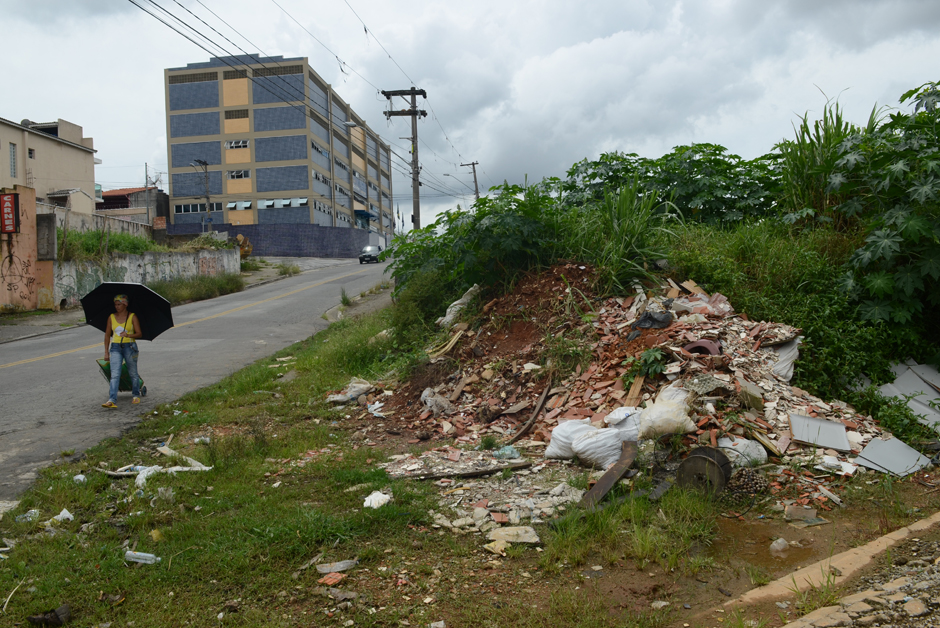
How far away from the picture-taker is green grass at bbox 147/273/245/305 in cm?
2208

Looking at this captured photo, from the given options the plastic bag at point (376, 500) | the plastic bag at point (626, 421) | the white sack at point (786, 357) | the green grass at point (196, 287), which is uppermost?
the green grass at point (196, 287)

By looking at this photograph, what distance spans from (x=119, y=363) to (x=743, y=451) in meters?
7.32

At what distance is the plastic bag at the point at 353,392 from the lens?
25.0 feet

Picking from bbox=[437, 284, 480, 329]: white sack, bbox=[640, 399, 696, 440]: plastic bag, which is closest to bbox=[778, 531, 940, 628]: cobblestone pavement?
bbox=[640, 399, 696, 440]: plastic bag

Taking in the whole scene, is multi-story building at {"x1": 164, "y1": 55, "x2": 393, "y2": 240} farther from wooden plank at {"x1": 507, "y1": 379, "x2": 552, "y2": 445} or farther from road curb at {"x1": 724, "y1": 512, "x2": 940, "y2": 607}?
road curb at {"x1": 724, "y1": 512, "x2": 940, "y2": 607}

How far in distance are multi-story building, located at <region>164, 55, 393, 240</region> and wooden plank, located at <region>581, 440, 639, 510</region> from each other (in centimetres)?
5397

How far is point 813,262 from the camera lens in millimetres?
7168

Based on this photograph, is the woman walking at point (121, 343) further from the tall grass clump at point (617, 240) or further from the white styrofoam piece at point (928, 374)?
the white styrofoam piece at point (928, 374)

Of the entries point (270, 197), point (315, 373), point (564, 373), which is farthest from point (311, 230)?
point (564, 373)

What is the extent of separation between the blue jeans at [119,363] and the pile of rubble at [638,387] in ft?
10.7

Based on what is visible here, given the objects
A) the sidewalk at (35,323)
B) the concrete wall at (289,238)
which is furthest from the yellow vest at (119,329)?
the concrete wall at (289,238)

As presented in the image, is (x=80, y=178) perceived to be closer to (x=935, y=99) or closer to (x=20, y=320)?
(x=20, y=320)

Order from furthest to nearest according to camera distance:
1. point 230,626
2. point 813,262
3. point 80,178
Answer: point 80,178 < point 813,262 < point 230,626

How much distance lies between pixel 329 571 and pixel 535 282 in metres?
5.34
